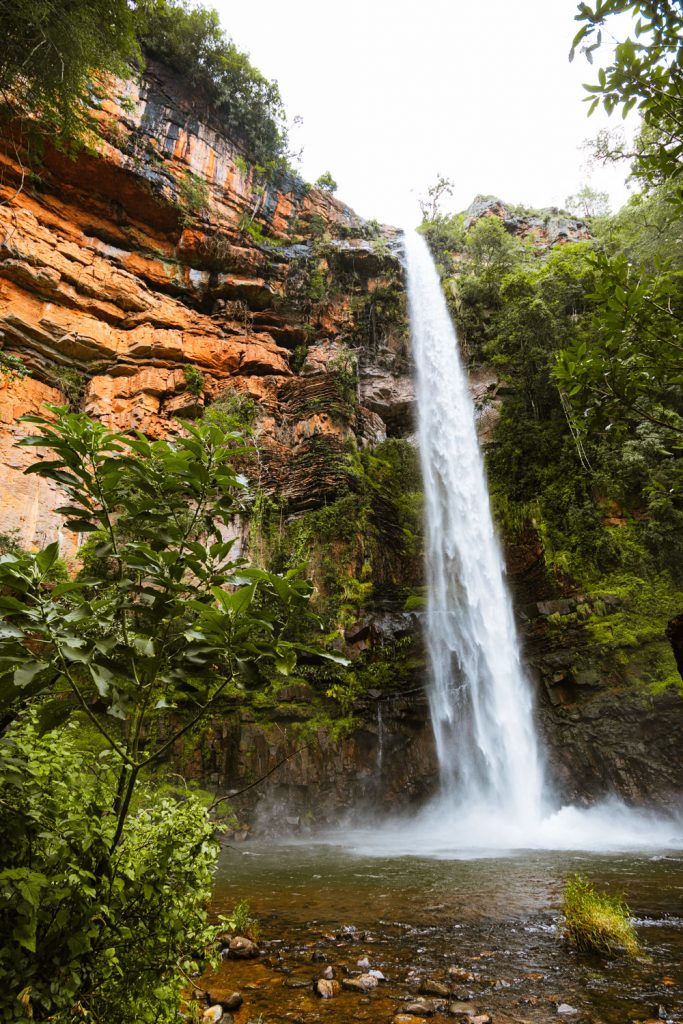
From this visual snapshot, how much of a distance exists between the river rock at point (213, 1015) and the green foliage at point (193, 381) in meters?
14.1

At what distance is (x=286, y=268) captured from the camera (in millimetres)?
18531

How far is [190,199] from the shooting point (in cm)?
1673

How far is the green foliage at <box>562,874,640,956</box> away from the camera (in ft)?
9.93

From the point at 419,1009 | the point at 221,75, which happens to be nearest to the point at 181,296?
the point at 221,75

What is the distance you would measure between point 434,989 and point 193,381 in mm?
14646

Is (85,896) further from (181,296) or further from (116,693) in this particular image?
(181,296)

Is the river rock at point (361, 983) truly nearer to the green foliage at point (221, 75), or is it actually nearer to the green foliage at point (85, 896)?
the green foliage at point (85, 896)

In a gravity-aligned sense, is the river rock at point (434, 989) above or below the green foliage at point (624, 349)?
below

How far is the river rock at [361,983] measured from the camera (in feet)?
8.85

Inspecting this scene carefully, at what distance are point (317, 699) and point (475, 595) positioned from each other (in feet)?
15.3

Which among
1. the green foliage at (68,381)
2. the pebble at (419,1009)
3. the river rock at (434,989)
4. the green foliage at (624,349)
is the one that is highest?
the green foliage at (68,381)

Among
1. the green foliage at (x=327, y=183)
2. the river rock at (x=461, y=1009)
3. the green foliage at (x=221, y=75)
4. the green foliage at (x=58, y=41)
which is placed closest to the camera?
the river rock at (x=461, y=1009)

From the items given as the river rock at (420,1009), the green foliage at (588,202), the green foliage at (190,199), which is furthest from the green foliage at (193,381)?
the green foliage at (588,202)

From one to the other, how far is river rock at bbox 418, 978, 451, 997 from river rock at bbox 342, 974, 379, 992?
0.25 meters
